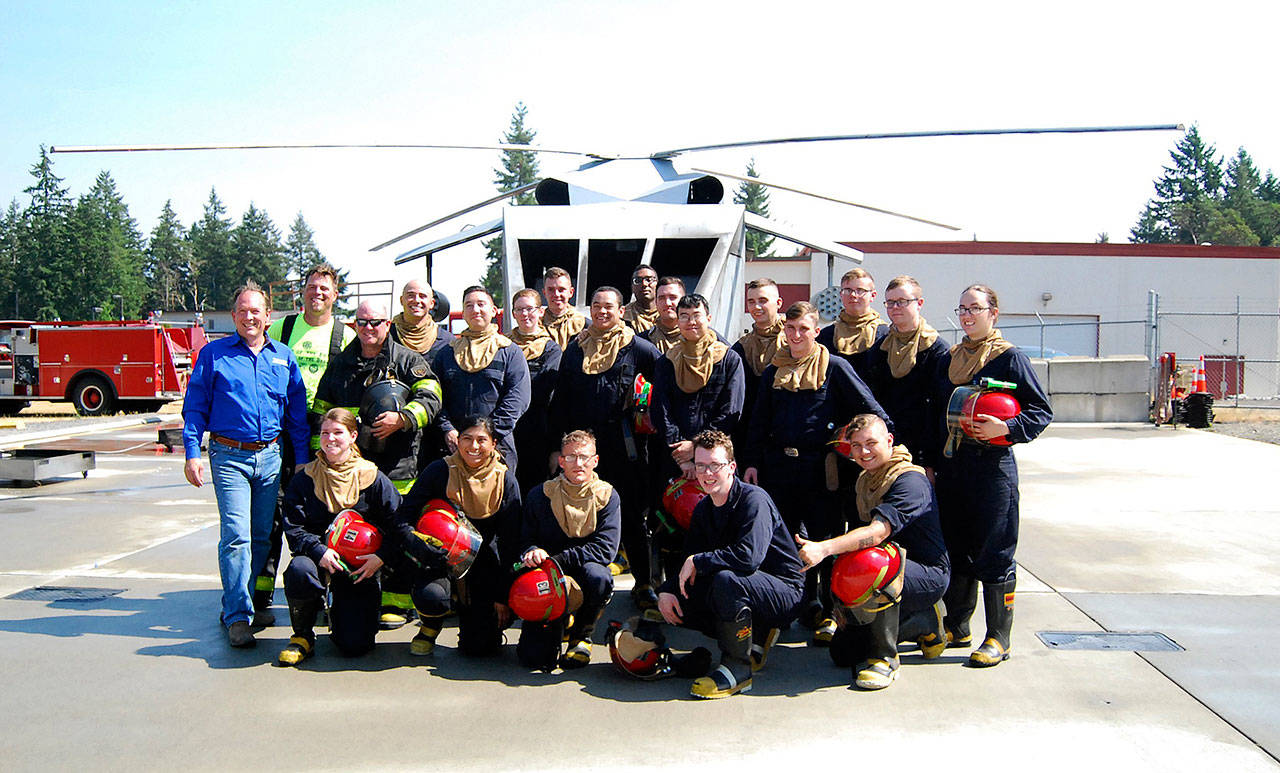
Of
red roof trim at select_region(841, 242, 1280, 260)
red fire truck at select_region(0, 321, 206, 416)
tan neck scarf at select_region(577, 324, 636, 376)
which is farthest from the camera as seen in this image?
red roof trim at select_region(841, 242, 1280, 260)

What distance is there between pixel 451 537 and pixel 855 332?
2607mm

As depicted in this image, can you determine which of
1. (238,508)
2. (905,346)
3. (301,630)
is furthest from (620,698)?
(905,346)

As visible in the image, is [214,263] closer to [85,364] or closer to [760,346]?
[85,364]

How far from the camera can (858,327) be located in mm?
5516

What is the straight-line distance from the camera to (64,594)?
6035mm

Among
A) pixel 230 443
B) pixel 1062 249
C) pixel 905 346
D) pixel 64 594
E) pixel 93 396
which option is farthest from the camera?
pixel 1062 249

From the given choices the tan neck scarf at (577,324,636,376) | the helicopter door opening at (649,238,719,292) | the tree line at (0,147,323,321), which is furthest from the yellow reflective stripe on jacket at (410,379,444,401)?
the tree line at (0,147,323,321)

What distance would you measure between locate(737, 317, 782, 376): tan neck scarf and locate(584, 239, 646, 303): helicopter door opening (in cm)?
286

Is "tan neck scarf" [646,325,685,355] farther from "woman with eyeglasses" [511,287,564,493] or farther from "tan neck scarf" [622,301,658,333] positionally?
"woman with eyeglasses" [511,287,564,493]

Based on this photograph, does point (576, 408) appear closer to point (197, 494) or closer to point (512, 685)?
point (512, 685)

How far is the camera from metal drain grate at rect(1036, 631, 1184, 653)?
4.86m

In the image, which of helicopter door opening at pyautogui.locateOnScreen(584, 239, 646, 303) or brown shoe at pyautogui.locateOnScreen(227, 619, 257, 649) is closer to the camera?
brown shoe at pyautogui.locateOnScreen(227, 619, 257, 649)

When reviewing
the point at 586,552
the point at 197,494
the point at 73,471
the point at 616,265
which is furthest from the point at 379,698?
the point at 73,471

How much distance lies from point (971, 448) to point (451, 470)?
2703 mm
